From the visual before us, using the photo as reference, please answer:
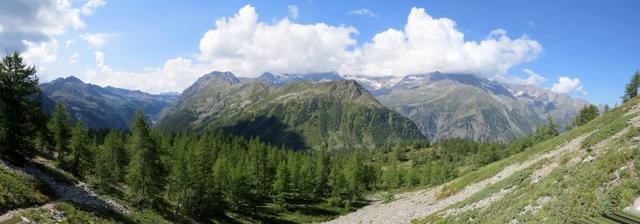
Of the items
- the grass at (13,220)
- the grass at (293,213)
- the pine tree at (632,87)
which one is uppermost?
the pine tree at (632,87)

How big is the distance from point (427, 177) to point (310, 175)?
54.9m

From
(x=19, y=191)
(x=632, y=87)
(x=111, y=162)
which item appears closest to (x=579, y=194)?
(x=19, y=191)

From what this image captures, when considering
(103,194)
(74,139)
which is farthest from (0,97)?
(74,139)

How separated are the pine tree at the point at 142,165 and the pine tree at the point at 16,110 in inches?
529

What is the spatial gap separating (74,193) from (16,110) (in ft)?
40.1

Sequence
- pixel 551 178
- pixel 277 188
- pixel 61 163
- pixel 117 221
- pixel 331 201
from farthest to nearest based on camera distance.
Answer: pixel 331 201 < pixel 277 188 < pixel 61 163 < pixel 117 221 < pixel 551 178

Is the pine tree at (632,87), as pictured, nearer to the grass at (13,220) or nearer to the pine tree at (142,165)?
the pine tree at (142,165)

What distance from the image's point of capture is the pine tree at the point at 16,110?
46031 millimetres

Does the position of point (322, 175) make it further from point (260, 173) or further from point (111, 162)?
point (111, 162)

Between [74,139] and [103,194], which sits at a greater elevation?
[74,139]

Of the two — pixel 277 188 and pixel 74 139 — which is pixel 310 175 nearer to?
pixel 277 188

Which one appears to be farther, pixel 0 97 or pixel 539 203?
pixel 0 97

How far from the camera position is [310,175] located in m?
111

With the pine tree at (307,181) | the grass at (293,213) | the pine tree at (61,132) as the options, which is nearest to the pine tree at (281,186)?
the grass at (293,213)
